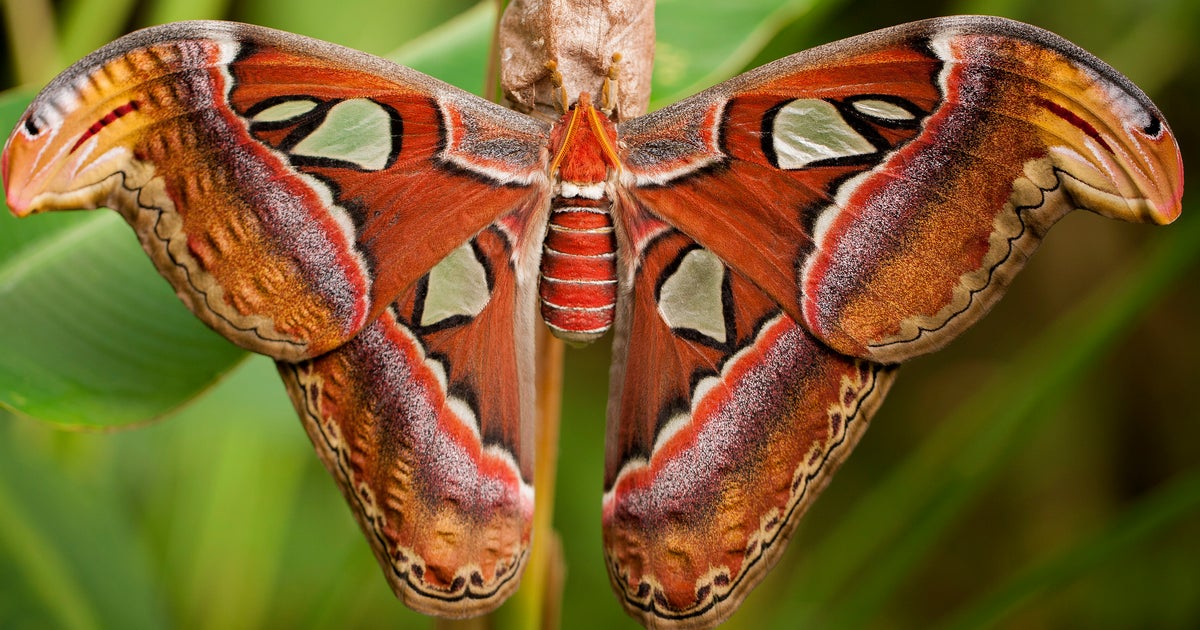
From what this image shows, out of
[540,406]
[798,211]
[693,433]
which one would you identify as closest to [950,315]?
[798,211]

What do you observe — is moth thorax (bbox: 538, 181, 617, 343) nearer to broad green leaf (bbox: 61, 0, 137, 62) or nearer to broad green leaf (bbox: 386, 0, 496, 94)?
broad green leaf (bbox: 386, 0, 496, 94)

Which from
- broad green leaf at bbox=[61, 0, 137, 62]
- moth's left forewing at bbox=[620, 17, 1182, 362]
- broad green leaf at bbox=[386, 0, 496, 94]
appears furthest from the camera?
broad green leaf at bbox=[61, 0, 137, 62]

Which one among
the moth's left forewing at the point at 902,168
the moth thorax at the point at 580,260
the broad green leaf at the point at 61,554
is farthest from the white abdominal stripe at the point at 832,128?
the broad green leaf at the point at 61,554

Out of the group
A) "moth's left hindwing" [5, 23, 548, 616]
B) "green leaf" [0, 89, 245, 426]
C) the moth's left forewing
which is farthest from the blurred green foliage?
the moth's left forewing

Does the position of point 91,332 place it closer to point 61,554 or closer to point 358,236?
point 358,236

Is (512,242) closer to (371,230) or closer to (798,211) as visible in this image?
(371,230)

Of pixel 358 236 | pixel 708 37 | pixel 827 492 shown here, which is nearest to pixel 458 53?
pixel 708 37

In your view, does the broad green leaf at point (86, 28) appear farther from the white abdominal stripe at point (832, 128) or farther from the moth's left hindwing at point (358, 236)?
the white abdominal stripe at point (832, 128)
